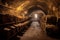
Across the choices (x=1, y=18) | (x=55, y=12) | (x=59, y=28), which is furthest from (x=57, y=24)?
(x=1, y=18)

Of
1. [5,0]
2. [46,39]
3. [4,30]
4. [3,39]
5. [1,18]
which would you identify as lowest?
[46,39]

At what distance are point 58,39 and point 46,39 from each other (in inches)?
33.1

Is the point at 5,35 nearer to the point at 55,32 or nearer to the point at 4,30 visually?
the point at 4,30

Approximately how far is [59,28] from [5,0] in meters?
5.84

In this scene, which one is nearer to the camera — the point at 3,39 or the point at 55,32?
the point at 3,39

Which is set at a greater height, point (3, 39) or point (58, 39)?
point (3, 39)

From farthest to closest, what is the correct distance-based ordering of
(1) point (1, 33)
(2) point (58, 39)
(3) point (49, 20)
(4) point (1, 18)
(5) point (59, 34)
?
(3) point (49, 20)
(5) point (59, 34)
(2) point (58, 39)
(4) point (1, 18)
(1) point (1, 33)

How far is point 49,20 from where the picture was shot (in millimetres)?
11039

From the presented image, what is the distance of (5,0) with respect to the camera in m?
11.6

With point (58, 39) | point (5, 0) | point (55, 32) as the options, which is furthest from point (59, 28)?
point (5, 0)

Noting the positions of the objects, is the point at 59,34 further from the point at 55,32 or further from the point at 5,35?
the point at 5,35

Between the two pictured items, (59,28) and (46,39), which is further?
(59,28)

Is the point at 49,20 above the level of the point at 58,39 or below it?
above

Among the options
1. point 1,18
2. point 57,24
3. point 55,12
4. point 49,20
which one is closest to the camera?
point 1,18
